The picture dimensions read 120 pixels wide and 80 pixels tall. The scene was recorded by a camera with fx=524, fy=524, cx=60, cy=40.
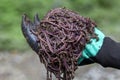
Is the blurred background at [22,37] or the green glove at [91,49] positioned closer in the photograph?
the green glove at [91,49]

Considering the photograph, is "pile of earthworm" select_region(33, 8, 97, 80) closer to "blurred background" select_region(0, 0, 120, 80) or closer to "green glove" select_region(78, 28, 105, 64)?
"green glove" select_region(78, 28, 105, 64)

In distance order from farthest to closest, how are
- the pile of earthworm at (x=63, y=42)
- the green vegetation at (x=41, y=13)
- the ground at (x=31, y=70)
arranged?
the green vegetation at (x=41, y=13) < the ground at (x=31, y=70) < the pile of earthworm at (x=63, y=42)

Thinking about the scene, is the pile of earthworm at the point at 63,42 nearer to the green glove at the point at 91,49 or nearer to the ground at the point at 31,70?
the green glove at the point at 91,49

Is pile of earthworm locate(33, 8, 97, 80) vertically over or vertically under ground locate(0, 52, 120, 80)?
over

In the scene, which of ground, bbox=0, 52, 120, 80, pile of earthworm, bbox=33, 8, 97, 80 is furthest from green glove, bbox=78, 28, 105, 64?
ground, bbox=0, 52, 120, 80

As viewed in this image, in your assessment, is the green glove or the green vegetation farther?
the green vegetation

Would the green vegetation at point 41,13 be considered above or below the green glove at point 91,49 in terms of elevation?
below

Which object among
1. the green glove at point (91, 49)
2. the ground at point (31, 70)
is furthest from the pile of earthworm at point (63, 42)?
the ground at point (31, 70)
